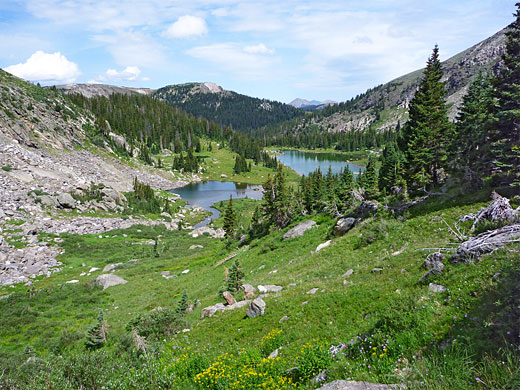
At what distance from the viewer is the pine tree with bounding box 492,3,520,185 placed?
15472 mm

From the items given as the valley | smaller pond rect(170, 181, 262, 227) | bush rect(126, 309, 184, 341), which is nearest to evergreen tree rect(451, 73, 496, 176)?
the valley

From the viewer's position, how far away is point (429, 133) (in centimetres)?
2561

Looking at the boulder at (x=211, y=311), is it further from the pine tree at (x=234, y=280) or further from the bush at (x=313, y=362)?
the bush at (x=313, y=362)

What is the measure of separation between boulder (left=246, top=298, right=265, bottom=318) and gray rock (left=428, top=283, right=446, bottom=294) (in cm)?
748

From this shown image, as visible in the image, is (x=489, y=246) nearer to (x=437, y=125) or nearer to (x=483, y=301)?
(x=483, y=301)

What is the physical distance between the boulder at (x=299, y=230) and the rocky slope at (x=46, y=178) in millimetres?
33269

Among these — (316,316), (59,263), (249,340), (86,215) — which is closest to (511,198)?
(316,316)

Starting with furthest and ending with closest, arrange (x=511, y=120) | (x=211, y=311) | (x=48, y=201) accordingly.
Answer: (x=48, y=201), (x=511, y=120), (x=211, y=311)

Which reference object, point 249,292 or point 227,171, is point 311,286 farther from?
point 227,171

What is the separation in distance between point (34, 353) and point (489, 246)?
24.6 m

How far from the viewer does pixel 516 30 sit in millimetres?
18094

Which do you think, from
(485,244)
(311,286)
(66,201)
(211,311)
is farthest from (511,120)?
(66,201)

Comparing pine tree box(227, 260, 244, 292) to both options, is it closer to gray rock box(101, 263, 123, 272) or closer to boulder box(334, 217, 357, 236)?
boulder box(334, 217, 357, 236)

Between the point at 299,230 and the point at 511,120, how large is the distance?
20453 mm
